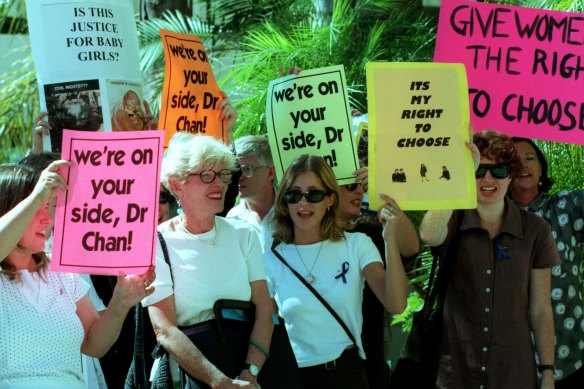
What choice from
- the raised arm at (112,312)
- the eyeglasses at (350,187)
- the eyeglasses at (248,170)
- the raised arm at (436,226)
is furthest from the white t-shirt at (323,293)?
the raised arm at (112,312)

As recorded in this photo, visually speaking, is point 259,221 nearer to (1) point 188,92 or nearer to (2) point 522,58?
(1) point 188,92

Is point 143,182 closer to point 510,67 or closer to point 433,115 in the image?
point 433,115

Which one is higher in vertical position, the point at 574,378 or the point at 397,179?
the point at 397,179

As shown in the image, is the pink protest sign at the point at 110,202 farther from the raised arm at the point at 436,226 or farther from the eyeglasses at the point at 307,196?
the raised arm at the point at 436,226

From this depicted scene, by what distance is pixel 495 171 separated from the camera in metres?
4.87

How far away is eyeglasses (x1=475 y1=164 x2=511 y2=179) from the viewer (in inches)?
191

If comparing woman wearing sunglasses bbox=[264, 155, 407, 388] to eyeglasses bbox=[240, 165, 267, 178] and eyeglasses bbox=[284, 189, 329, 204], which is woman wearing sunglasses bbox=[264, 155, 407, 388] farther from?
eyeglasses bbox=[240, 165, 267, 178]

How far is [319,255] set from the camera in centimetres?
489

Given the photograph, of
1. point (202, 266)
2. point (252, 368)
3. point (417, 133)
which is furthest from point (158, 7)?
point (252, 368)

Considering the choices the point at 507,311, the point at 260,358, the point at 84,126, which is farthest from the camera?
the point at 84,126

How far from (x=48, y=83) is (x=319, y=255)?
1.56 metres

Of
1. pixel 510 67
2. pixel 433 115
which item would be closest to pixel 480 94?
pixel 510 67

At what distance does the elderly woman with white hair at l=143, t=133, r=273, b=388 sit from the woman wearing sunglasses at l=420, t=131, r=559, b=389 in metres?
0.84

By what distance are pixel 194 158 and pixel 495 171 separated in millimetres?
1345
